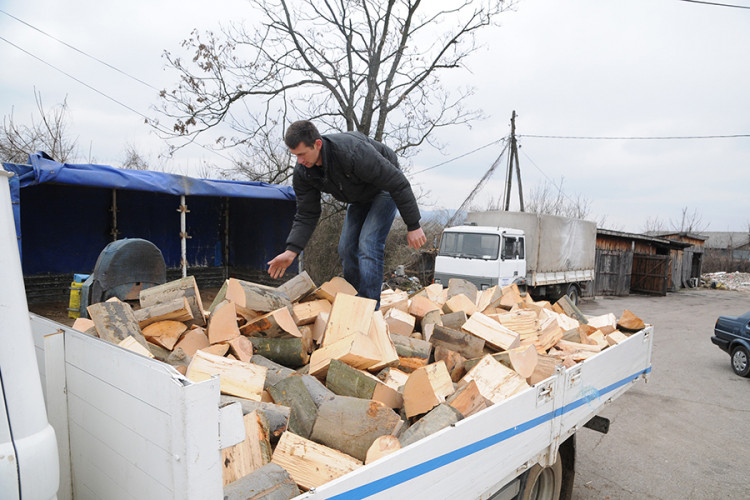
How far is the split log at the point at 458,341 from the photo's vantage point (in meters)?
2.81

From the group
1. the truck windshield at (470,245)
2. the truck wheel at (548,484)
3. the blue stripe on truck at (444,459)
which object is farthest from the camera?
the truck windshield at (470,245)

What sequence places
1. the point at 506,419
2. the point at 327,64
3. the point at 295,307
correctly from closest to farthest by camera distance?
the point at 506,419
the point at 295,307
the point at 327,64

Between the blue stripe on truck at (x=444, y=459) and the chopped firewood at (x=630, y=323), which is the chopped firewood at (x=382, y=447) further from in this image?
the chopped firewood at (x=630, y=323)

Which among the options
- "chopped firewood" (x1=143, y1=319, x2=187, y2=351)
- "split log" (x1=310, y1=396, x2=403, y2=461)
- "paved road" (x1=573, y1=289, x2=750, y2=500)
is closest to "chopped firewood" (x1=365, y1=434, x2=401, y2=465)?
"split log" (x1=310, y1=396, x2=403, y2=461)

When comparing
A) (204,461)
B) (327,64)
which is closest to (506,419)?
(204,461)

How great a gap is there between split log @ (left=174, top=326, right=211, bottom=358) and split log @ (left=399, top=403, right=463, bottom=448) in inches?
44.1

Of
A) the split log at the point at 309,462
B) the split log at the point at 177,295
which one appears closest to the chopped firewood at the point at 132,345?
the split log at the point at 177,295

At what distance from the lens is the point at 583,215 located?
108ft

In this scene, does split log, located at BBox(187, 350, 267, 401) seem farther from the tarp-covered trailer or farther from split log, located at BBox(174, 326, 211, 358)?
the tarp-covered trailer

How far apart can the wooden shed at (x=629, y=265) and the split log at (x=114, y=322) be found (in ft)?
71.5

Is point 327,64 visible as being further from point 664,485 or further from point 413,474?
point 413,474

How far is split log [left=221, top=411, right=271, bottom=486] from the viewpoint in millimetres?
1434

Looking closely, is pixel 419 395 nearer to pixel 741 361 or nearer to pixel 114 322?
pixel 114 322

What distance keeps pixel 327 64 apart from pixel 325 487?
13138mm
